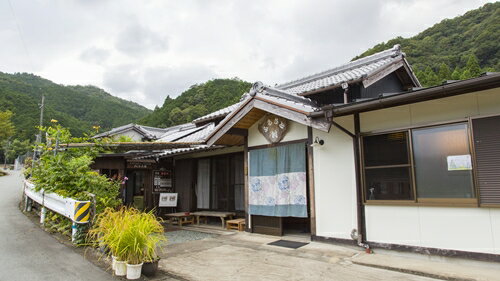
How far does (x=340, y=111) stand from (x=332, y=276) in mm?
3161

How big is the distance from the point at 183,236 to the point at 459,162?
23.2 ft

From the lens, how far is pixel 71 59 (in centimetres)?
1402

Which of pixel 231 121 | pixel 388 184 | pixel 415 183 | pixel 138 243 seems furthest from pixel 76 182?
pixel 415 183

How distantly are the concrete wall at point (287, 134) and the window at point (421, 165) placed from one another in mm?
1739

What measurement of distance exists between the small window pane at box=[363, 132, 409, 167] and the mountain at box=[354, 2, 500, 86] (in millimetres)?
17420

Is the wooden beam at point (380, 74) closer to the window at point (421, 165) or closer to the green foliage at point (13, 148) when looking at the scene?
the window at point (421, 165)

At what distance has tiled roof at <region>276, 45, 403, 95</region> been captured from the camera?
859 cm

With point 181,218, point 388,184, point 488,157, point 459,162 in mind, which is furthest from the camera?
point 181,218

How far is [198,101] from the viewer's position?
2997 centimetres

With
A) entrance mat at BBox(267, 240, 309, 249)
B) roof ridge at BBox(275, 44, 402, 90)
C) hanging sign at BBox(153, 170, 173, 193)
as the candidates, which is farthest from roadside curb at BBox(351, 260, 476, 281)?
hanging sign at BBox(153, 170, 173, 193)

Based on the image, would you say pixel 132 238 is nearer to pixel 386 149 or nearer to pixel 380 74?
pixel 386 149

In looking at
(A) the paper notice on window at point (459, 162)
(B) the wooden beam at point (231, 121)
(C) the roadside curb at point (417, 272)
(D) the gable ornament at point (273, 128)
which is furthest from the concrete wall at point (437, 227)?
(B) the wooden beam at point (231, 121)

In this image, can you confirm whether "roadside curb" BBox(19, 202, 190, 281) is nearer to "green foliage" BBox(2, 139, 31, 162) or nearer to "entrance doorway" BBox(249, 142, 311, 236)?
"entrance doorway" BBox(249, 142, 311, 236)

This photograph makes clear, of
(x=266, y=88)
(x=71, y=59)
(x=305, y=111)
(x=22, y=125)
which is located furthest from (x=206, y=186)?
(x=22, y=125)
